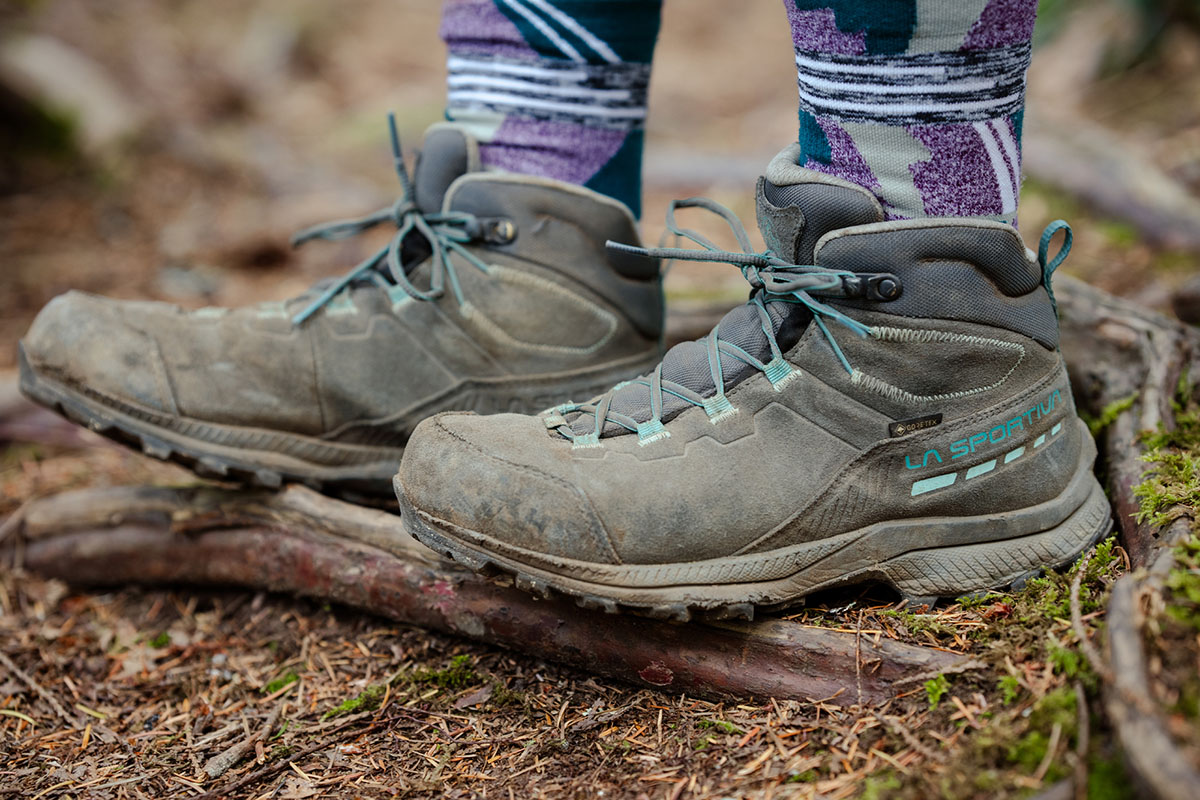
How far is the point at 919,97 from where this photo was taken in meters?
1.36

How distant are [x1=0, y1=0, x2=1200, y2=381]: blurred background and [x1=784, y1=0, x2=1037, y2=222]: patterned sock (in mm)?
1217

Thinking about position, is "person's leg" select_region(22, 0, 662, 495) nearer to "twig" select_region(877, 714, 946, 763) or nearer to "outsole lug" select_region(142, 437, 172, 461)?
"outsole lug" select_region(142, 437, 172, 461)

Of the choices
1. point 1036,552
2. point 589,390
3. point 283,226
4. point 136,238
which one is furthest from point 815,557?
point 136,238

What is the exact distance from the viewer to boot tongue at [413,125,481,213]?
1.94m

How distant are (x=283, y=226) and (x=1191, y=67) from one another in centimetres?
548

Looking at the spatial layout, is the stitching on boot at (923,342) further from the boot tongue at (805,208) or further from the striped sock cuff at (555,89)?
the striped sock cuff at (555,89)

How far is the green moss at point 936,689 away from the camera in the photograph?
4.33 ft

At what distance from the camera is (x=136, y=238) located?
15.4 feet

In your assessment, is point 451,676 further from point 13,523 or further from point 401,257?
point 13,523

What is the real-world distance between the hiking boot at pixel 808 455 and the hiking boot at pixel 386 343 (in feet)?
1.40

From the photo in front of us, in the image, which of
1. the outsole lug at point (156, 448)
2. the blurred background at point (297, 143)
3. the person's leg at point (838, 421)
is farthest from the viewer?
the blurred background at point (297, 143)

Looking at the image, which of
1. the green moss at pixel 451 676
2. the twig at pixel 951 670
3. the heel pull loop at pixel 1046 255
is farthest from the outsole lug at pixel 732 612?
the heel pull loop at pixel 1046 255

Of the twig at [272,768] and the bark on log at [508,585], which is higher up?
the bark on log at [508,585]

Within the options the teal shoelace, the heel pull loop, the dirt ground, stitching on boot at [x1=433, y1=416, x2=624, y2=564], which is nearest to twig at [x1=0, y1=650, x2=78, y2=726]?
the dirt ground
